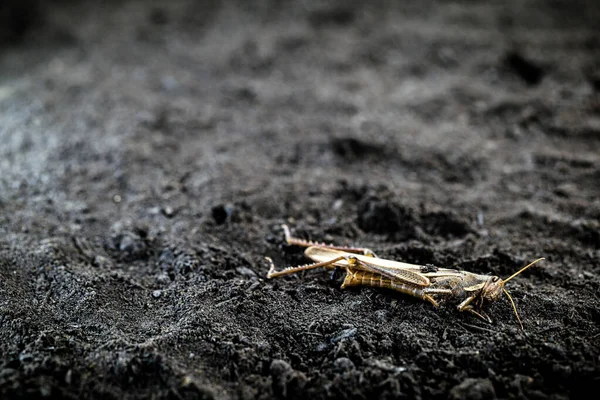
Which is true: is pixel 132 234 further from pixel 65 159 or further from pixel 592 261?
pixel 592 261

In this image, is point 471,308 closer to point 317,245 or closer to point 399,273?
point 399,273

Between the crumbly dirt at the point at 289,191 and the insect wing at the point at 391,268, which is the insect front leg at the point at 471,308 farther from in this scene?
the insect wing at the point at 391,268

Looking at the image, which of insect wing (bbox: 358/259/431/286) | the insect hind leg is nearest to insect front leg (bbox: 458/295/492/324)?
insect wing (bbox: 358/259/431/286)

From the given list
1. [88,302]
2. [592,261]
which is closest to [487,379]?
[592,261]

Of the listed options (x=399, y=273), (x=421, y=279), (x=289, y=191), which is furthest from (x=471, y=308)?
(x=289, y=191)

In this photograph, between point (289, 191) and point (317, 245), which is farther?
point (289, 191)

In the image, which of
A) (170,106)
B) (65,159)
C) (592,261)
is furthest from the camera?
(170,106)
